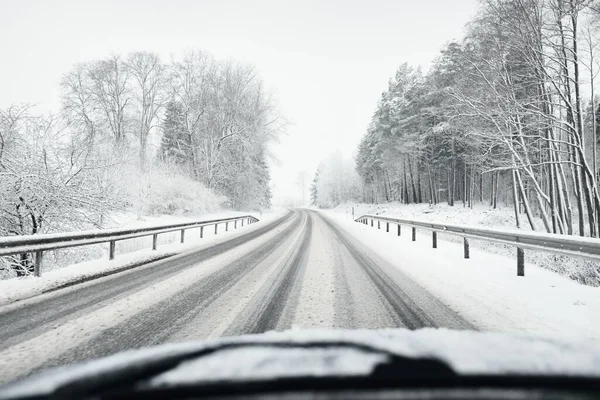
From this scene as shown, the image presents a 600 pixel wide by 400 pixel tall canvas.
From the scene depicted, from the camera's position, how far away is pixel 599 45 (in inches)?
349

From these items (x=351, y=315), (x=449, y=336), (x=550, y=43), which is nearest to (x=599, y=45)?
(x=550, y=43)

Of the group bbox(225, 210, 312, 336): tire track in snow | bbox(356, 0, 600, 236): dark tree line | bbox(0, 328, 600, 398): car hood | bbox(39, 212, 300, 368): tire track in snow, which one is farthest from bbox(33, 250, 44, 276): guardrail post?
bbox(356, 0, 600, 236): dark tree line

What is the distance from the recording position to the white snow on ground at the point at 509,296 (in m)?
3.19

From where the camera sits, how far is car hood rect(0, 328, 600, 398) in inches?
34.8

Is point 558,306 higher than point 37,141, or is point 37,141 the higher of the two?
point 37,141

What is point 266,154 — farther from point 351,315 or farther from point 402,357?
point 402,357

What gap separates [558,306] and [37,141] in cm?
1163

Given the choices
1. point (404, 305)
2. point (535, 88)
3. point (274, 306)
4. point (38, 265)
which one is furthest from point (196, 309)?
point (535, 88)

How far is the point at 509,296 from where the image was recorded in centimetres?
425

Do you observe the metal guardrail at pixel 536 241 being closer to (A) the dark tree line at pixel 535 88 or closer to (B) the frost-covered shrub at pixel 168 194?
(A) the dark tree line at pixel 535 88

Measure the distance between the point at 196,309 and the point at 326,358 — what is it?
314 centimetres

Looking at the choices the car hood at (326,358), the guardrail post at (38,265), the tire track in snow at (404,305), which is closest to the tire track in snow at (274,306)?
the tire track in snow at (404,305)

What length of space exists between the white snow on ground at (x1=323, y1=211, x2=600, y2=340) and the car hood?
99.6 inches

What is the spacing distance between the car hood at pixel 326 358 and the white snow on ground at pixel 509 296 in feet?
8.30
